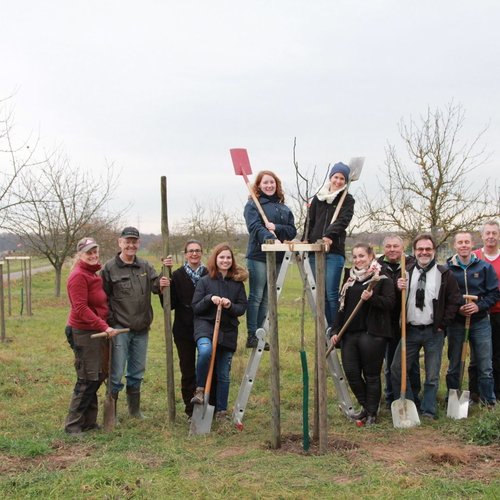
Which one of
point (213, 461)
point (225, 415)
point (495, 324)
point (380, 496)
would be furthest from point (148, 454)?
point (495, 324)

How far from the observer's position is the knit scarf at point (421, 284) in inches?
235

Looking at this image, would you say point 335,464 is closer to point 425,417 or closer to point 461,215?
point 425,417

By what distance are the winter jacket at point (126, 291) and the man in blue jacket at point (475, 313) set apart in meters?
3.20

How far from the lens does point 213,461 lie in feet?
15.9

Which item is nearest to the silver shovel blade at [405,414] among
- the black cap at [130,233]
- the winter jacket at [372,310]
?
the winter jacket at [372,310]

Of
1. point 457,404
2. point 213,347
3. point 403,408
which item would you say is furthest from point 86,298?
point 457,404

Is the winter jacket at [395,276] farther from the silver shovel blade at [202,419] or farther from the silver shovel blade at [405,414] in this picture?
the silver shovel blade at [202,419]

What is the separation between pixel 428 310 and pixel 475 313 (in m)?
0.67

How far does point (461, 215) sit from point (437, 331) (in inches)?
198

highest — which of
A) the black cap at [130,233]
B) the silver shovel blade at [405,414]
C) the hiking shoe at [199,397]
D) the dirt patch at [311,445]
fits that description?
the black cap at [130,233]

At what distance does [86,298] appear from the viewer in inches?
224

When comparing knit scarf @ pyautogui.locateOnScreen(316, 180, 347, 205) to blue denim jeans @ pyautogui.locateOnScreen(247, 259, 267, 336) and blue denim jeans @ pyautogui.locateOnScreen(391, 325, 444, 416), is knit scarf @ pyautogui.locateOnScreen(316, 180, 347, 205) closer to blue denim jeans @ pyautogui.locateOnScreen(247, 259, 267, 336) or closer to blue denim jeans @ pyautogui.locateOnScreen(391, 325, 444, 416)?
blue denim jeans @ pyautogui.locateOnScreen(247, 259, 267, 336)

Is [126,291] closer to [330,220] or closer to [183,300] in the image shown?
[183,300]

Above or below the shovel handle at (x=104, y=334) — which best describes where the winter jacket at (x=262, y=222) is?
above
